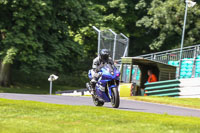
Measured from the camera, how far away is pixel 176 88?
2288cm

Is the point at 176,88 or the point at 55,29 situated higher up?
the point at 55,29

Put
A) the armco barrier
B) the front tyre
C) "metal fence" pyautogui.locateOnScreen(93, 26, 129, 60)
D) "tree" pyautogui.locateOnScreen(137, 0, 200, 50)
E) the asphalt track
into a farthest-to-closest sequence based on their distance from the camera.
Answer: "tree" pyautogui.locateOnScreen(137, 0, 200, 50), "metal fence" pyautogui.locateOnScreen(93, 26, 129, 60), the armco barrier, the asphalt track, the front tyre

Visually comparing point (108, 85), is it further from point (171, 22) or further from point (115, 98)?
point (171, 22)

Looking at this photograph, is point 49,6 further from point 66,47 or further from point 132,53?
point 132,53

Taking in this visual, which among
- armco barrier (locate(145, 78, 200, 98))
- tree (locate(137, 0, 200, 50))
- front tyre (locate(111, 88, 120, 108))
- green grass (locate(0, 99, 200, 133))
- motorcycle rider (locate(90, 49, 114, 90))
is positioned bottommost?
green grass (locate(0, 99, 200, 133))

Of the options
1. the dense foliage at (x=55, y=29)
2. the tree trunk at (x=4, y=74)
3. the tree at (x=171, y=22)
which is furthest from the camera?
the tree at (x=171, y=22)

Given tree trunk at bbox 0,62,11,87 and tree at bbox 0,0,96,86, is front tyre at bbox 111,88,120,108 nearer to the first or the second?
tree at bbox 0,0,96,86

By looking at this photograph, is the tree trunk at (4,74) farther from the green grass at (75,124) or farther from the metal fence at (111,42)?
the green grass at (75,124)

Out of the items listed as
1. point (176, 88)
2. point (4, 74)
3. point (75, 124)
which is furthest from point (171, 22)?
point (75, 124)

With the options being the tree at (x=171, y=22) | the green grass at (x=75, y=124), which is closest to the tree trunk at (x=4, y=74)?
the tree at (x=171, y=22)

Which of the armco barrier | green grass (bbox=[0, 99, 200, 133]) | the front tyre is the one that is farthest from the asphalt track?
the armco barrier

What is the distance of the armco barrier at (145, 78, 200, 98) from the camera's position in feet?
73.5

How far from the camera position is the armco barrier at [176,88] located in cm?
2239

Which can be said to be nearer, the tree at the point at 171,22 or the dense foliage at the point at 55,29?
the dense foliage at the point at 55,29
